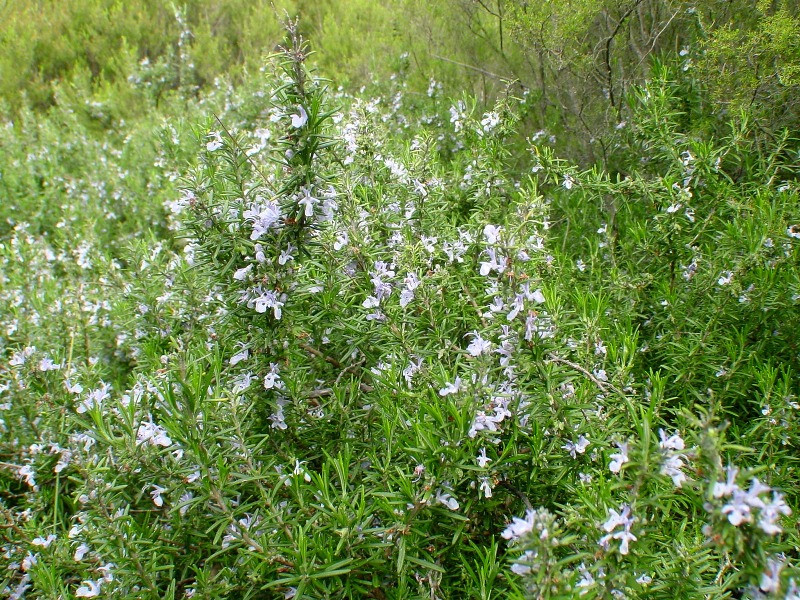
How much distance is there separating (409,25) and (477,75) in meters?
0.92

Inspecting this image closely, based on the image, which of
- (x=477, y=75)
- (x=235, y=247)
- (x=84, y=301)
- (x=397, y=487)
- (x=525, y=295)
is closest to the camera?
(x=525, y=295)

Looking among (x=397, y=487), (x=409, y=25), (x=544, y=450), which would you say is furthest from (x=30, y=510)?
(x=409, y=25)

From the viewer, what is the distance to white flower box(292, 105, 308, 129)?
1.47 metres

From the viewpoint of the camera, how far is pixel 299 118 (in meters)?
1.47

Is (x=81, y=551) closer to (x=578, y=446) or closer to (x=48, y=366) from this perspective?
(x=48, y=366)

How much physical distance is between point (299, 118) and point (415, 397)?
0.77m

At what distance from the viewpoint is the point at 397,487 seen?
1.47 m

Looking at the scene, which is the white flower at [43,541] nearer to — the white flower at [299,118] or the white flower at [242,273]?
the white flower at [242,273]

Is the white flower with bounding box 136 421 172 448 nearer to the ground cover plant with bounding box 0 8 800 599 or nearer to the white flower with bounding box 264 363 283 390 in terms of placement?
the ground cover plant with bounding box 0 8 800 599

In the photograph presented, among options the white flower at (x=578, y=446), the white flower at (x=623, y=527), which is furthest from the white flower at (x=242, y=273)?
the white flower at (x=623, y=527)

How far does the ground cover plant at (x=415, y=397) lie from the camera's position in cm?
126

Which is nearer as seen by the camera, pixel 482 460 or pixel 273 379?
pixel 482 460

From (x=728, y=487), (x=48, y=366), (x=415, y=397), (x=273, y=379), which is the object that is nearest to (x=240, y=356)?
(x=273, y=379)

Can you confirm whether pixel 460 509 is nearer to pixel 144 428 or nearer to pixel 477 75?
pixel 144 428
